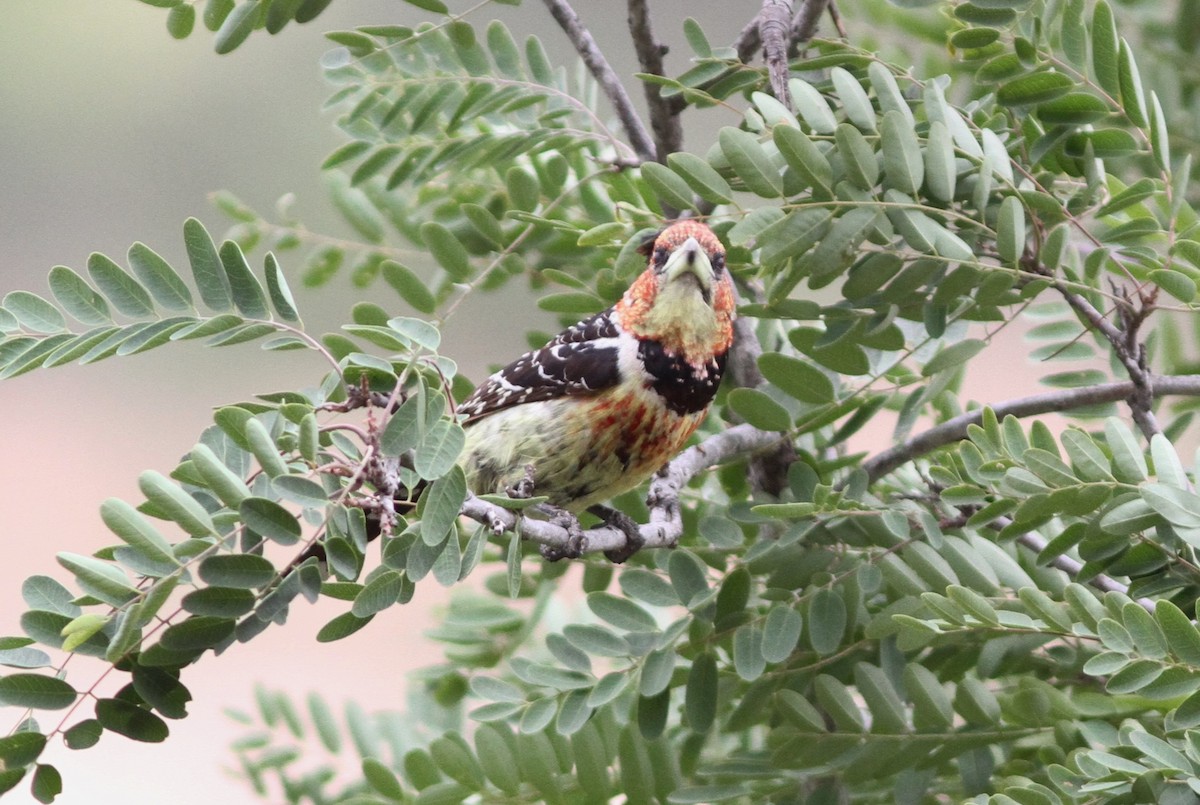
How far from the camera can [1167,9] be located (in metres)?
1.69

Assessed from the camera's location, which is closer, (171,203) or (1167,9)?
(1167,9)

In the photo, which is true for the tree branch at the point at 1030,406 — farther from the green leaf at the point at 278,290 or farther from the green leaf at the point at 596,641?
the green leaf at the point at 278,290

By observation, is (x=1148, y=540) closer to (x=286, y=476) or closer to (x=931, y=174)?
(x=931, y=174)

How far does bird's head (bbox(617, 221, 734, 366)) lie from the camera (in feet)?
4.76

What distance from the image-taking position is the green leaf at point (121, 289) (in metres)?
1.03

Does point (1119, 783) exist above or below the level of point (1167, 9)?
below

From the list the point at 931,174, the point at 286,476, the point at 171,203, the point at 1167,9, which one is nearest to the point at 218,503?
the point at 286,476

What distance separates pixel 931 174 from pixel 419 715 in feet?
3.88

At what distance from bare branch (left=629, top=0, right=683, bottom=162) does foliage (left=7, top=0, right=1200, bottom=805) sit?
0.04ft

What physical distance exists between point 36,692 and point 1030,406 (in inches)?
39.8

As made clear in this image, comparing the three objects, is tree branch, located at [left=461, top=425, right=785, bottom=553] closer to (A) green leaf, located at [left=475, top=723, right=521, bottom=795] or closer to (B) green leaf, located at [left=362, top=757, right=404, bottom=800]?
(A) green leaf, located at [left=475, top=723, right=521, bottom=795]

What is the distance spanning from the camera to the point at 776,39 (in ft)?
4.32

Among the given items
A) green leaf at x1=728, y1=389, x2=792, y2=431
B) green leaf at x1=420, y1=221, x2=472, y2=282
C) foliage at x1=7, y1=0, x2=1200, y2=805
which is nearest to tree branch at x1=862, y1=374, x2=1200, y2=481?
foliage at x1=7, y1=0, x2=1200, y2=805

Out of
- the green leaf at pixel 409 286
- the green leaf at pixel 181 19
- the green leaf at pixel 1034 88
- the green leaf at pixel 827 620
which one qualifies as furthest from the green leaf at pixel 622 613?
the green leaf at pixel 181 19
